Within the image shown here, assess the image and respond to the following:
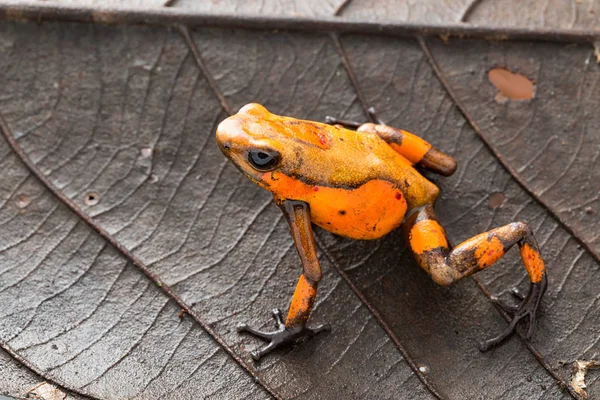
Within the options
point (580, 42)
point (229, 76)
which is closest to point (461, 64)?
point (580, 42)

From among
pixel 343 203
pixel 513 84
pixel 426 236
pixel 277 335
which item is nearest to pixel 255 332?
pixel 277 335

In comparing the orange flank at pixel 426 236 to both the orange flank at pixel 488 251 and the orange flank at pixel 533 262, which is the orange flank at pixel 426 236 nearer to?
the orange flank at pixel 488 251

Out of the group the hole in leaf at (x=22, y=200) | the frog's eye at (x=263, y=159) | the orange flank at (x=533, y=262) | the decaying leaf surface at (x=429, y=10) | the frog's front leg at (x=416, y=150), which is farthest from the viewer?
the decaying leaf surface at (x=429, y=10)

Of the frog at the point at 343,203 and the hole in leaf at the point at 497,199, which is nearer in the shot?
the frog at the point at 343,203

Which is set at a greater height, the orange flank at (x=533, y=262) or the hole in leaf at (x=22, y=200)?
the orange flank at (x=533, y=262)

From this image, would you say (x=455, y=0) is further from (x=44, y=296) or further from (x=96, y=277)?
(x=44, y=296)

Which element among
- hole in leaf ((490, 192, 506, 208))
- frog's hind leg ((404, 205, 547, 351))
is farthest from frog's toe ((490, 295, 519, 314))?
hole in leaf ((490, 192, 506, 208))

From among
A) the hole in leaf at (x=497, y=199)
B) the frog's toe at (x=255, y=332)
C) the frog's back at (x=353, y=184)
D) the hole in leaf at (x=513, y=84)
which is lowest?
the frog's toe at (x=255, y=332)

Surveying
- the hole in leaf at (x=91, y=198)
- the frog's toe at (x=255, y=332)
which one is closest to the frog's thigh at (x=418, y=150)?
the frog's toe at (x=255, y=332)

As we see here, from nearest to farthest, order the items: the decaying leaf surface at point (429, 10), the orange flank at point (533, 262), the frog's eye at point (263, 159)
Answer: the frog's eye at point (263, 159), the orange flank at point (533, 262), the decaying leaf surface at point (429, 10)
